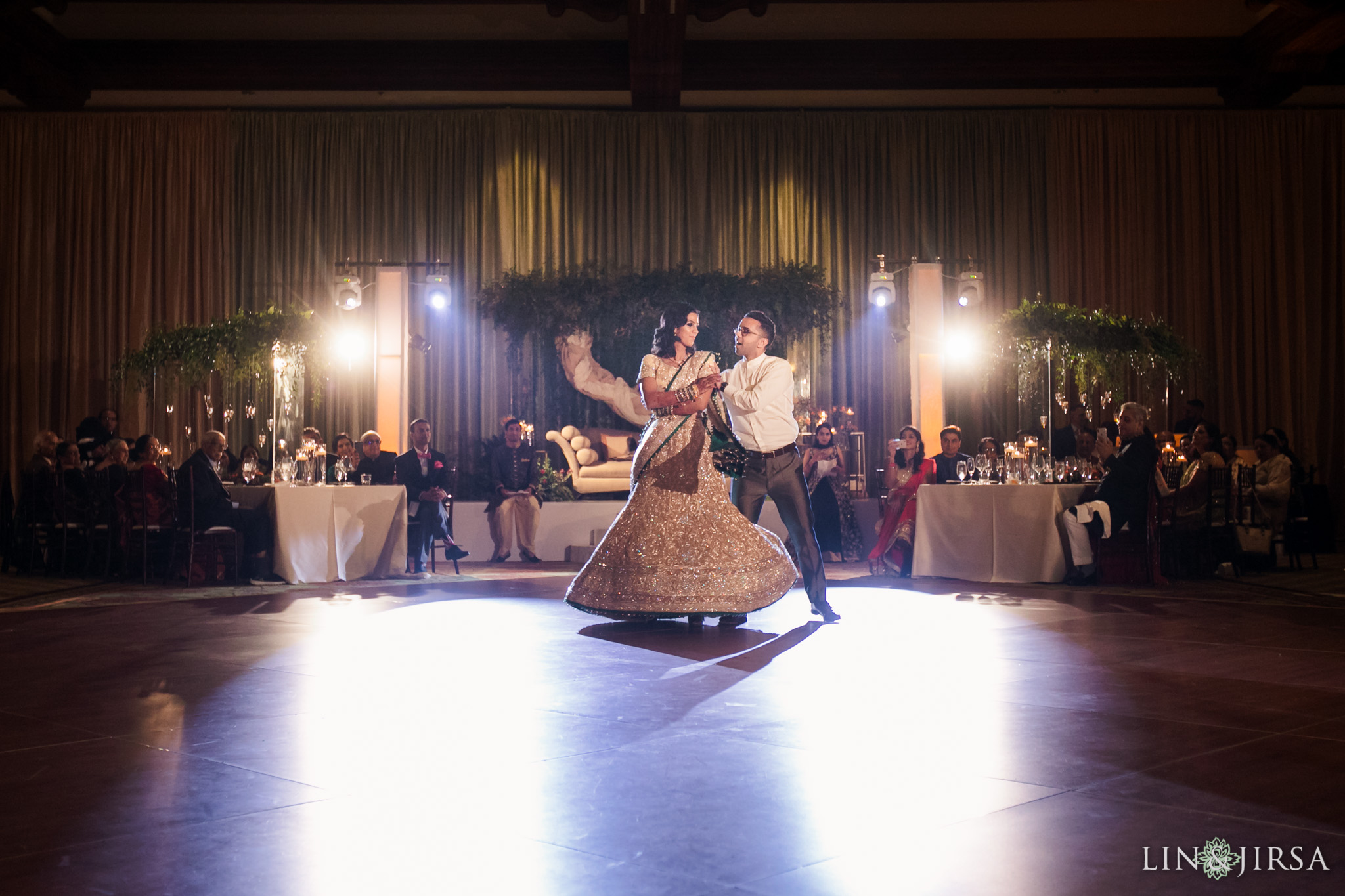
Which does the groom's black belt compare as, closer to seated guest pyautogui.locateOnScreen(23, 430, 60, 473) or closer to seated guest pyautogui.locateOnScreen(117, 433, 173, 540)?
seated guest pyautogui.locateOnScreen(117, 433, 173, 540)

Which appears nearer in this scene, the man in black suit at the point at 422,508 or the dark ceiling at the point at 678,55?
the man in black suit at the point at 422,508

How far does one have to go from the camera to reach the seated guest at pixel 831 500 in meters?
9.33

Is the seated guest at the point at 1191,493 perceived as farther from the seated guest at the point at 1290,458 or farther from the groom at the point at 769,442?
the groom at the point at 769,442

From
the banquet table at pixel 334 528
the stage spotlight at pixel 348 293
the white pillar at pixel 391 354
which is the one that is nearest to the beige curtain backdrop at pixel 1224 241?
the white pillar at pixel 391 354

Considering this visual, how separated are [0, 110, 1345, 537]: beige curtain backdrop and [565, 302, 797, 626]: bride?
905 cm

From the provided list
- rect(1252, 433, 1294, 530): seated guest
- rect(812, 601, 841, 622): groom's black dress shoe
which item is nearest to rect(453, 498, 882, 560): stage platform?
rect(1252, 433, 1294, 530): seated guest

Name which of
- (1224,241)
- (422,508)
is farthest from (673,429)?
(1224,241)

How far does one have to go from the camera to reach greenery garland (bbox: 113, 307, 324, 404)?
10.9 metres

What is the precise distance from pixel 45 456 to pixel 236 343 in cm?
208

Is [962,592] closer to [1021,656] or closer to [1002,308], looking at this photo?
[1021,656]

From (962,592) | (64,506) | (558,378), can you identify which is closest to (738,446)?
(962,592)

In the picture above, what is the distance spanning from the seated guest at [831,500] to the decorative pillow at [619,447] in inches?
102

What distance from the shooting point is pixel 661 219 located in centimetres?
1455

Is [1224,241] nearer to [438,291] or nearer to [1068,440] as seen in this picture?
[1068,440]
